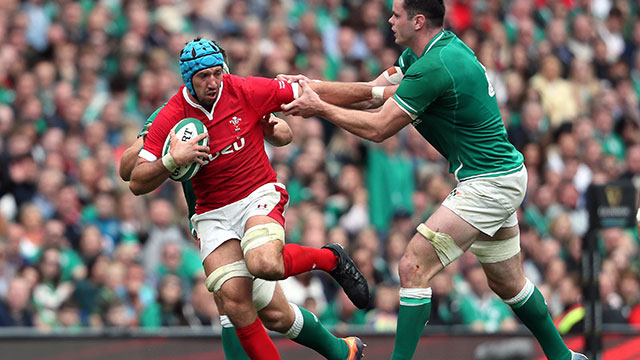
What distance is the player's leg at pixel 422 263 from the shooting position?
761cm

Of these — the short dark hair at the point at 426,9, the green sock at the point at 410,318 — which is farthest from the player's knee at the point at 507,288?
the short dark hair at the point at 426,9

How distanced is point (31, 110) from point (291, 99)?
207 inches

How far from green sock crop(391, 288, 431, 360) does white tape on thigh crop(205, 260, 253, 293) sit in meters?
1.05

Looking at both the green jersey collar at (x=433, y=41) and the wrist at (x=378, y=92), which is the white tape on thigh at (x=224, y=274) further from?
the green jersey collar at (x=433, y=41)

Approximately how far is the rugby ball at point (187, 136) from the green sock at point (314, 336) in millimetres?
1319

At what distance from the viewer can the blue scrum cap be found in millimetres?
7594

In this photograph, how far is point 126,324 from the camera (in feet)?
36.8

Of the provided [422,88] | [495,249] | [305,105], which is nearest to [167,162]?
[305,105]

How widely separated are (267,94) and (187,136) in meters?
0.73

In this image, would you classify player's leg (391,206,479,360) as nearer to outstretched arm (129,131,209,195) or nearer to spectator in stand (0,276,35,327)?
outstretched arm (129,131,209,195)

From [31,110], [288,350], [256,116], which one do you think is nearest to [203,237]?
[256,116]

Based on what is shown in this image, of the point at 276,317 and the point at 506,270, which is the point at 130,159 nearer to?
the point at 276,317

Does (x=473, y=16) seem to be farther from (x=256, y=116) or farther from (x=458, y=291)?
(x=256, y=116)

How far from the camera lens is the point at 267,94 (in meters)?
7.96
